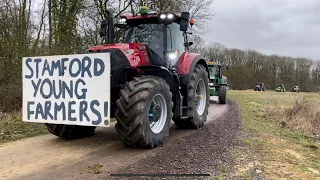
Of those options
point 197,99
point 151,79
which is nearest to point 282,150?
point 197,99

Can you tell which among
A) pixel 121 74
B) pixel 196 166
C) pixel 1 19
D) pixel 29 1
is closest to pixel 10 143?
pixel 121 74

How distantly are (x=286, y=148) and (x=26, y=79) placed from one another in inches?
200

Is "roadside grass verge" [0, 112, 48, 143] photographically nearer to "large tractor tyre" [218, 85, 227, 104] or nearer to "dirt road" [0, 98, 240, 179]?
"dirt road" [0, 98, 240, 179]

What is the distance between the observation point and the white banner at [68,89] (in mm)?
5246

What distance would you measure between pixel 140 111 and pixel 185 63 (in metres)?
2.40

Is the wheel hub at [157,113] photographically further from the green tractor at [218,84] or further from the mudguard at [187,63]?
the green tractor at [218,84]

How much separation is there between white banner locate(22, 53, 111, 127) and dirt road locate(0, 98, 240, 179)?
555 millimetres

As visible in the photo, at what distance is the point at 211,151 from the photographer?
224 inches

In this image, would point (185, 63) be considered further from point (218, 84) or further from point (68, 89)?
point (218, 84)

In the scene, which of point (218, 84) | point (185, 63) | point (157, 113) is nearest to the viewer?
point (157, 113)

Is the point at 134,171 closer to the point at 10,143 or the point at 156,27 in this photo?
the point at 10,143

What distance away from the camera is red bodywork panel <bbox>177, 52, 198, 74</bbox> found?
23.3 feet

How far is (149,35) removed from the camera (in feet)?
23.2

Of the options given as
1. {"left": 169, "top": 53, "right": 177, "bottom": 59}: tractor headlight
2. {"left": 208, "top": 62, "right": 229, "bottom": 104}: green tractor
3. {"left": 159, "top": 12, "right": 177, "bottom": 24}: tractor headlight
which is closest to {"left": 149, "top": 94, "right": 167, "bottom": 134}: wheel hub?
{"left": 169, "top": 53, "right": 177, "bottom": 59}: tractor headlight
